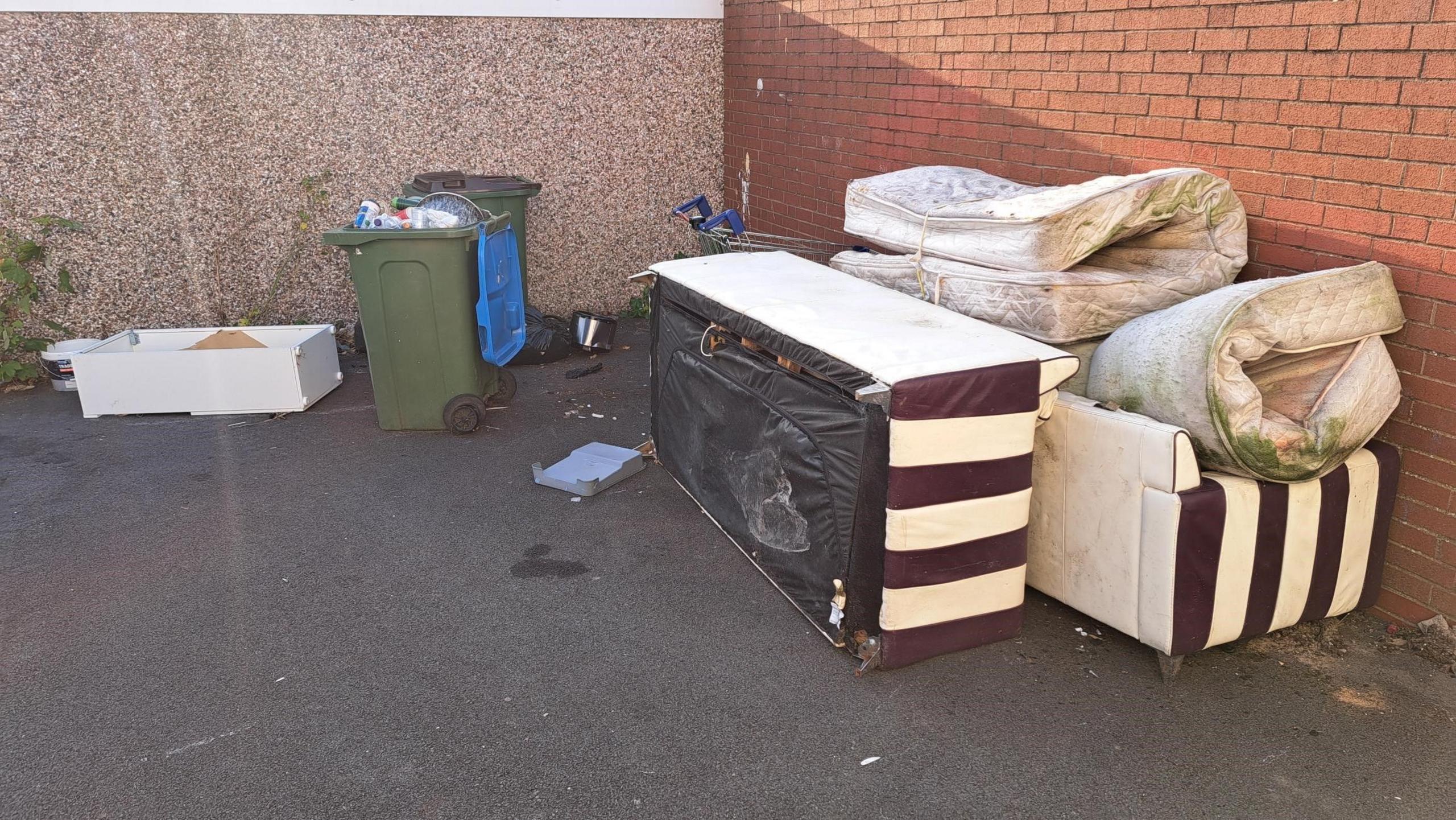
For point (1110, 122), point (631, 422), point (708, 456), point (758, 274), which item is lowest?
point (631, 422)

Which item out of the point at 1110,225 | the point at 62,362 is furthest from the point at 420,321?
the point at 1110,225

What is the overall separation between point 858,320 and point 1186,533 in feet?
4.22

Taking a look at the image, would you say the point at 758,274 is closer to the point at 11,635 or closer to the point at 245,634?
the point at 245,634

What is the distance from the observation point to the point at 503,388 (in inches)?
255

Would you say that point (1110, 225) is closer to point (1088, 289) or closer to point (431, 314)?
point (1088, 289)

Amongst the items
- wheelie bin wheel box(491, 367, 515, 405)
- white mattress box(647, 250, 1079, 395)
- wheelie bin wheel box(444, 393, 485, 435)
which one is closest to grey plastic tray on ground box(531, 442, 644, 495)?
wheelie bin wheel box(444, 393, 485, 435)

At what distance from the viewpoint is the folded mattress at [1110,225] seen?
367 cm

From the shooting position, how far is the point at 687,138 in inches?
317

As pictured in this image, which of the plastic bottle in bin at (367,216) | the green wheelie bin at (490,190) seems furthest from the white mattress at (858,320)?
the green wheelie bin at (490,190)

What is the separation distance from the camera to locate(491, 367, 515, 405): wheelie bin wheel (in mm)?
6305

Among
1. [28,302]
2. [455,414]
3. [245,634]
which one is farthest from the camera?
[28,302]

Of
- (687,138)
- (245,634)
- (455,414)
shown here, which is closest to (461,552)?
(245,634)

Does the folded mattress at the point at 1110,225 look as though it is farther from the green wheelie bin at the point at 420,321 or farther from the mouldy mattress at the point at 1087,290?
the green wheelie bin at the point at 420,321

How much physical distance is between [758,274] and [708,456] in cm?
84
